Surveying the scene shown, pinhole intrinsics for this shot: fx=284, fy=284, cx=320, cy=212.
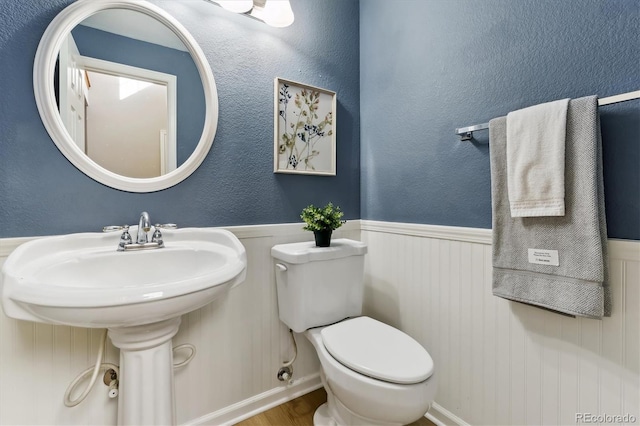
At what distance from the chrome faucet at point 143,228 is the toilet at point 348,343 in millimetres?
510

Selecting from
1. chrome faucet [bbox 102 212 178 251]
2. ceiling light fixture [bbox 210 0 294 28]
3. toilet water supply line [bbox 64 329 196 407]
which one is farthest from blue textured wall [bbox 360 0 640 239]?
toilet water supply line [bbox 64 329 196 407]

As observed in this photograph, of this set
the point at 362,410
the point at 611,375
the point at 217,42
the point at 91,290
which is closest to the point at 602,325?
A: the point at 611,375

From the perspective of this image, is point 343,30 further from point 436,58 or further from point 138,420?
point 138,420

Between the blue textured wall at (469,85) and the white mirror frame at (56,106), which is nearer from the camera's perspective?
the blue textured wall at (469,85)

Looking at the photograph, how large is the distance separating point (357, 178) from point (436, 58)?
27.7 inches

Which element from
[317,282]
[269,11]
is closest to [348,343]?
[317,282]

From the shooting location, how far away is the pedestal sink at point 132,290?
633 mm

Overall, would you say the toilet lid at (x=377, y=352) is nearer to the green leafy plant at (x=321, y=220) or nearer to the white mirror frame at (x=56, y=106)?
the green leafy plant at (x=321, y=220)

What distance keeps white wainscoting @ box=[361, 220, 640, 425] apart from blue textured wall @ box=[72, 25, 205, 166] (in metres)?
1.03

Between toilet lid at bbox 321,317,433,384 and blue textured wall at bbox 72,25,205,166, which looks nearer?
toilet lid at bbox 321,317,433,384

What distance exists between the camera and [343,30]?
1606 millimetres

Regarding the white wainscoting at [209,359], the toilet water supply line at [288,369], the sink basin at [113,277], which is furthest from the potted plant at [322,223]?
the toilet water supply line at [288,369]

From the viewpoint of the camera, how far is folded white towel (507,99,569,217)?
84 centimetres

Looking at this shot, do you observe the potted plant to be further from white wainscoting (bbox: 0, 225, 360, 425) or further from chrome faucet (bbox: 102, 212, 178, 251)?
chrome faucet (bbox: 102, 212, 178, 251)
